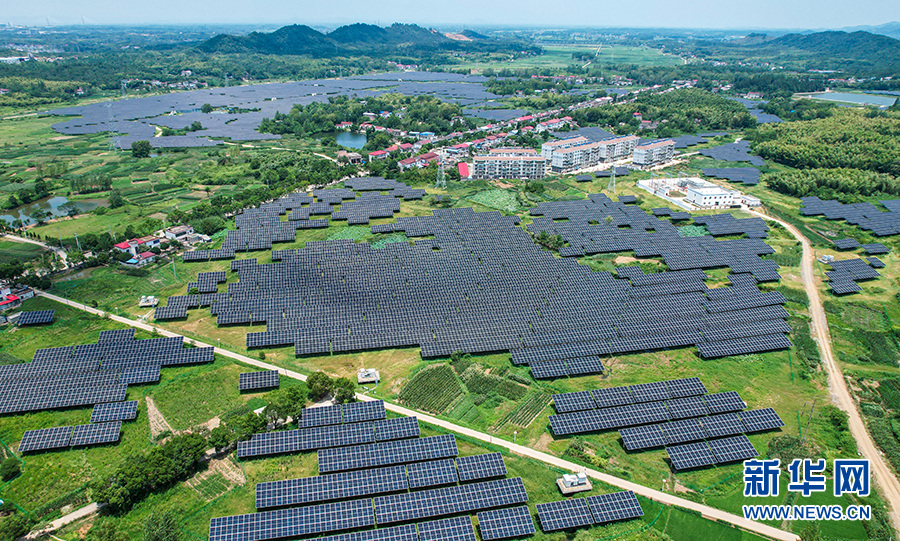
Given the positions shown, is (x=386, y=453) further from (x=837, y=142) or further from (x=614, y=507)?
(x=837, y=142)

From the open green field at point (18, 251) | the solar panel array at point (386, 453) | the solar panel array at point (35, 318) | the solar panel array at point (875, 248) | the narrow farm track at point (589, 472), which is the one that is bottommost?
the narrow farm track at point (589, 472)

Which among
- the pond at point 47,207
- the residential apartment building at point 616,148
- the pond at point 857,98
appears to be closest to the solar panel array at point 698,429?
the residential apartment building at point 616,148

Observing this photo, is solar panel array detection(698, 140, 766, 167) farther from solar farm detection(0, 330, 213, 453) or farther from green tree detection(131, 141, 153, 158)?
green tree detection(131, 141, 153, 158)

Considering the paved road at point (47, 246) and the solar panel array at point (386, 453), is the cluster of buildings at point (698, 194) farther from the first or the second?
the paved road at point (47, 246)

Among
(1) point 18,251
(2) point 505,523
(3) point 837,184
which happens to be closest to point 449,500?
(2) point 505,523

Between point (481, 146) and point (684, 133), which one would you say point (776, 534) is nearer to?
point (481, 146)

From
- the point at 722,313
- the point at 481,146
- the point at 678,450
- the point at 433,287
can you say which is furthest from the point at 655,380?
the point at 481,146
